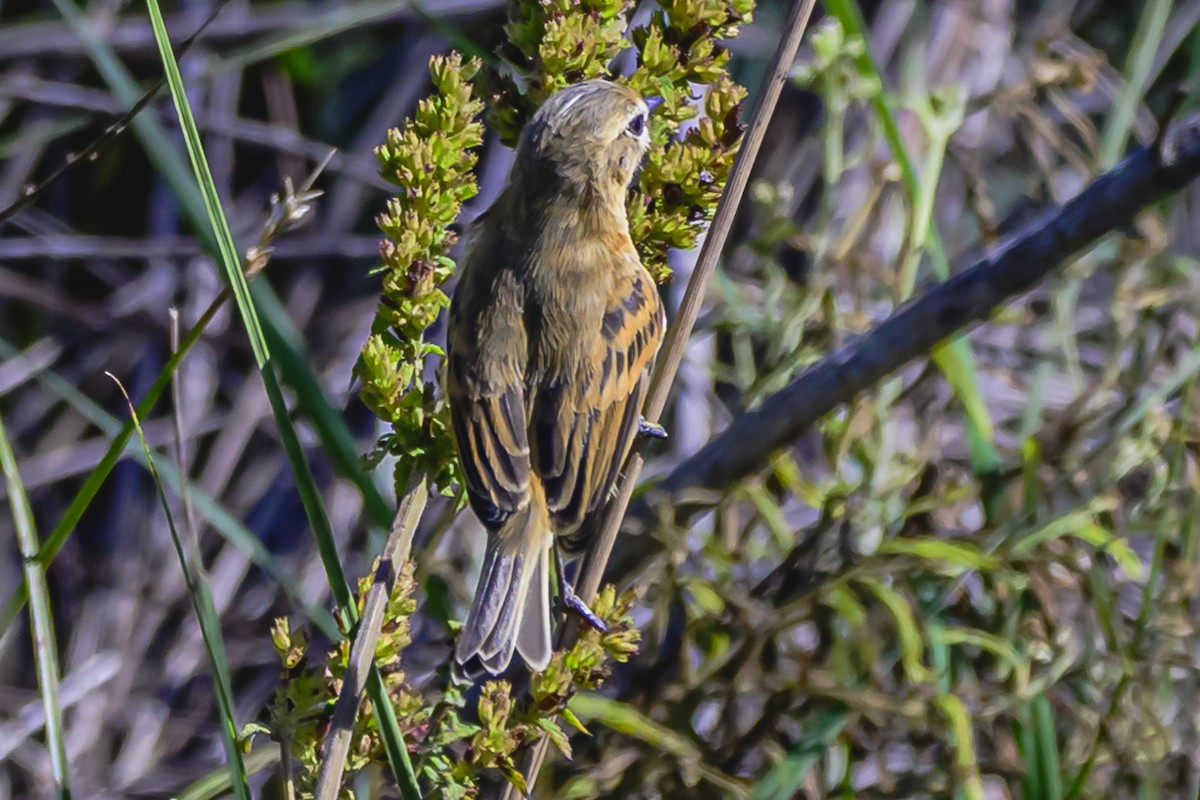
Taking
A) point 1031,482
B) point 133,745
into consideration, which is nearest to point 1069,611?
point 1031,482

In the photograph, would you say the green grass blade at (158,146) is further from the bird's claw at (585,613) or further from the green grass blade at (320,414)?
the bird's claw at (585,613)

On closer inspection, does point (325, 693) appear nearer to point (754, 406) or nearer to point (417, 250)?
point (417, 250)

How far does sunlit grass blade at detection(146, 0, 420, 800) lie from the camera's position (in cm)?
136

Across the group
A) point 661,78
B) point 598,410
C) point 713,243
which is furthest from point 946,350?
point 661,78

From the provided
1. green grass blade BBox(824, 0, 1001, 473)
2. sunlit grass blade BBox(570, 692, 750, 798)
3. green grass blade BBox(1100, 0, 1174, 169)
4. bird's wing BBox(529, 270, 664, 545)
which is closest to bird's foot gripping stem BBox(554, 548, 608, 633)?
bird's wing BBox(529, 270, 664, 545)

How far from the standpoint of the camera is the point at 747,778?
2689 mm

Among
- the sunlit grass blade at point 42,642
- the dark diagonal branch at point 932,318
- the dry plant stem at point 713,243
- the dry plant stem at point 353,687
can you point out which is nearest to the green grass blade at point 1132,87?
the dark diagonal branch at point 932,318

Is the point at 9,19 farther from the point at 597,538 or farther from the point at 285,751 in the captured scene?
the point at 285,751

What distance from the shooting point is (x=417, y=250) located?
157 cm

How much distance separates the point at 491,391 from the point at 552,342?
173 millimetres

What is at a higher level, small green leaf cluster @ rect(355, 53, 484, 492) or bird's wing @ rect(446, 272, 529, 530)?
small green leaf cluster @ rect(355, 53, 484, 492)

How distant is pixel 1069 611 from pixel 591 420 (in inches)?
48.3

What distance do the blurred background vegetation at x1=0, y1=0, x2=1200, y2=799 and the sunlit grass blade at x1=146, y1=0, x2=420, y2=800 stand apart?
0.22 metres

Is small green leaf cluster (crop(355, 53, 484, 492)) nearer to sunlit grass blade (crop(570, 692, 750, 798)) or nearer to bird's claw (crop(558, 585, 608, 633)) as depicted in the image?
bird's claw (crop(558, 585, 608, 633))
